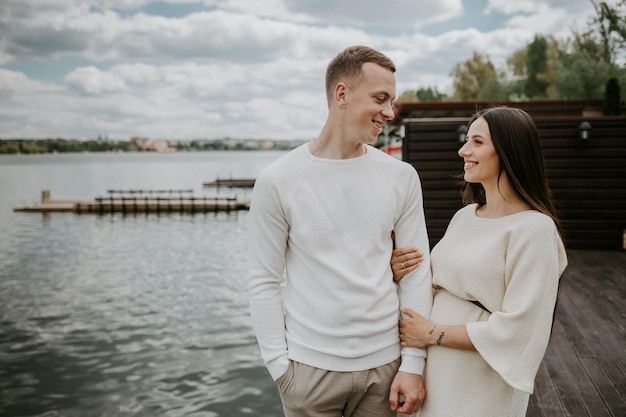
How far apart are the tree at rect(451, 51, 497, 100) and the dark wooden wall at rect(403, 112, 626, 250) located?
3808cm

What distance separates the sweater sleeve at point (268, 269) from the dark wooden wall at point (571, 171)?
7.79m

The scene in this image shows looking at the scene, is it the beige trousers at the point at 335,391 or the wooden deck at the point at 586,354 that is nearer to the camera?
the beige trousers at the point at 335,391

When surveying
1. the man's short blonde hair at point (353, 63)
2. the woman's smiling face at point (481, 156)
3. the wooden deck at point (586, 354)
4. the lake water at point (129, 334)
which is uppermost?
the man's short blonde hair at point (353, 63)

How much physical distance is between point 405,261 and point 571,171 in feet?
28.8

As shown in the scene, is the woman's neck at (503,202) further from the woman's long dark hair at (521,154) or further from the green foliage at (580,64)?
the green foliage at (580,64)

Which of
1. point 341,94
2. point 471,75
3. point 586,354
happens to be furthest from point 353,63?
point 471,75

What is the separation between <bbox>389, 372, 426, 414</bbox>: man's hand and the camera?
1.58 m

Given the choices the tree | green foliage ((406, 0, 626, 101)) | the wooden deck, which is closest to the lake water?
the wooden deck

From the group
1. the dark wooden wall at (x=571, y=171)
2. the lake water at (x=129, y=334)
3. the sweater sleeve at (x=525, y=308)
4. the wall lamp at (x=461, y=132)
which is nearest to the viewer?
the sweater sleeve at (x=525, y=308)

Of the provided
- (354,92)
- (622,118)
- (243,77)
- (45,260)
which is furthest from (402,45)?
(354,92)

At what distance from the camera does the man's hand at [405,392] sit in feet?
5.19

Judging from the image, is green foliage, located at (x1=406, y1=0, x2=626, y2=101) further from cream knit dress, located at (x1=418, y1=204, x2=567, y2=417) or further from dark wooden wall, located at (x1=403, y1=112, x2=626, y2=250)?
cream knit dress, located at (x1=418, y1=204, x2=567, y2=417)

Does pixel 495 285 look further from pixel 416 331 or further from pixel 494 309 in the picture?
pixel 416 331

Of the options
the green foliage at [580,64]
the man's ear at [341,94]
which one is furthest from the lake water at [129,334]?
the green foliage at [580,64]
